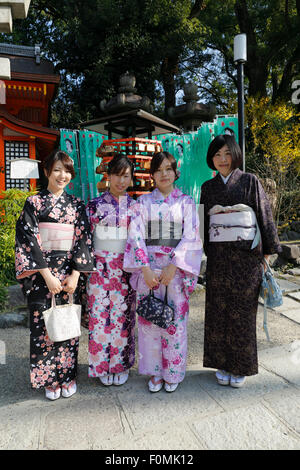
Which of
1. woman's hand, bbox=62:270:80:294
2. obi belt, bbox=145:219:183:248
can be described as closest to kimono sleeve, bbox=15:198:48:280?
woman's hand, bbox=62:270:80:294

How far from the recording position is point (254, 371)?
243 centimetres

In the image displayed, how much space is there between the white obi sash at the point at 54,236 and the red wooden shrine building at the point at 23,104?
5.32 meters

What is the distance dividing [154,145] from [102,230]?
159 inches

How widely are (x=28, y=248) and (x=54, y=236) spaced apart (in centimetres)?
20

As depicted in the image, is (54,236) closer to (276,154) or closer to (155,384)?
(155,384)

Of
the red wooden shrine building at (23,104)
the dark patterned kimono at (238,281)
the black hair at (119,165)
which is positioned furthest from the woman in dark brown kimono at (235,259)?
the red wooden shrine building at (23,104)

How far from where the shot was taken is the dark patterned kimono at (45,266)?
232 centimetres

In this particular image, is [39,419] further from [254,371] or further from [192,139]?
[192,139]

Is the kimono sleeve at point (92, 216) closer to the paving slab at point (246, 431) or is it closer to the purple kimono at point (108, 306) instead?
the purple kimono at point (108, 306)

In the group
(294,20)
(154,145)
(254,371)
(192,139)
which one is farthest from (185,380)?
(294,20)

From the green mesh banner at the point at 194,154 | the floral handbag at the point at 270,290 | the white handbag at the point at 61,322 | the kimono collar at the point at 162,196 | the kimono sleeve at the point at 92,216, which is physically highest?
the green mesh banner at the point at 194,154

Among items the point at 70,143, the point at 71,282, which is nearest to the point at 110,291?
the point at 71,282

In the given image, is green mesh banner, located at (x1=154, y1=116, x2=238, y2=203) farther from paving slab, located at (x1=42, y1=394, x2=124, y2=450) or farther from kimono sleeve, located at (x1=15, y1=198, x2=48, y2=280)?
paving slab, located at (x1=42, y1=394, x2=124, y2=450)

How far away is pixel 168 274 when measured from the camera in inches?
92.9
